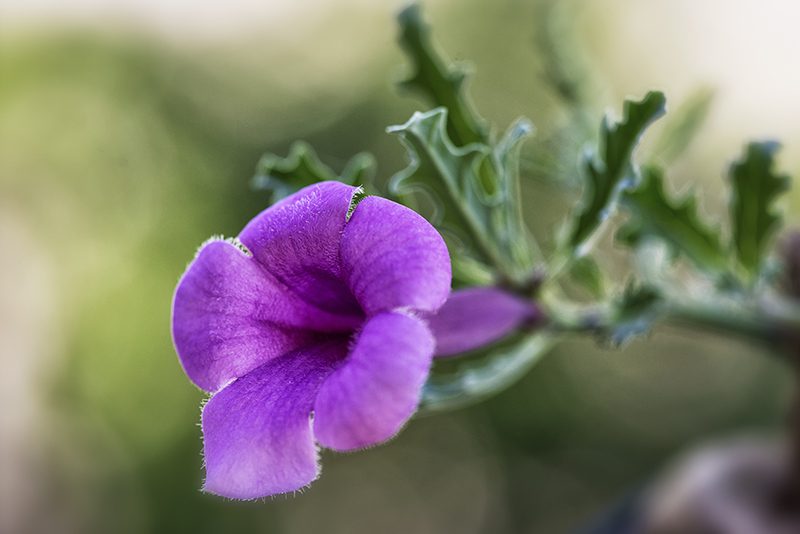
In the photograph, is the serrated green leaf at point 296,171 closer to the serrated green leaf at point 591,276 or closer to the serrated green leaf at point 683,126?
the serrated green leaf at point 591,276

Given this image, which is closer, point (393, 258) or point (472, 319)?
point (393, 258)

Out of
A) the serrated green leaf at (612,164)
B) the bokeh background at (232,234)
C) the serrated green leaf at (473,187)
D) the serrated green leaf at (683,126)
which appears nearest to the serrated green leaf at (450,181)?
the serrated green leaf at (473,187)

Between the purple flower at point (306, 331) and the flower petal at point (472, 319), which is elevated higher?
the purple flower at point (306, 331)

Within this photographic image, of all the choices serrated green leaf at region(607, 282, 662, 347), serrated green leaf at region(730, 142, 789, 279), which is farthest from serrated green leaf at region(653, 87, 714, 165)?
serrated green leaf at region(607, 282, 662, 347)

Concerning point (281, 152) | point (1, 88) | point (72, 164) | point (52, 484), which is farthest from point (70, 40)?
point (52, 484)

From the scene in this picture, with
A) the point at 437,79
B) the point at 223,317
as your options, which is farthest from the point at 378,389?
the point at 437,79

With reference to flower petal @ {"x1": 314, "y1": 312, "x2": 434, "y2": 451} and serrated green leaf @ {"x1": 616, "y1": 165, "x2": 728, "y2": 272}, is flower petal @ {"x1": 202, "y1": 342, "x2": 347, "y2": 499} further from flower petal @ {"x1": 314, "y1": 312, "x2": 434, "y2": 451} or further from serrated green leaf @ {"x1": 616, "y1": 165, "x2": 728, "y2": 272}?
serrated green leaf @ {"x1": 616, "y1": 165, "x2": 728, "y2": 272}

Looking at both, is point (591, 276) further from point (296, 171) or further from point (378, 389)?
point (378, 389)
